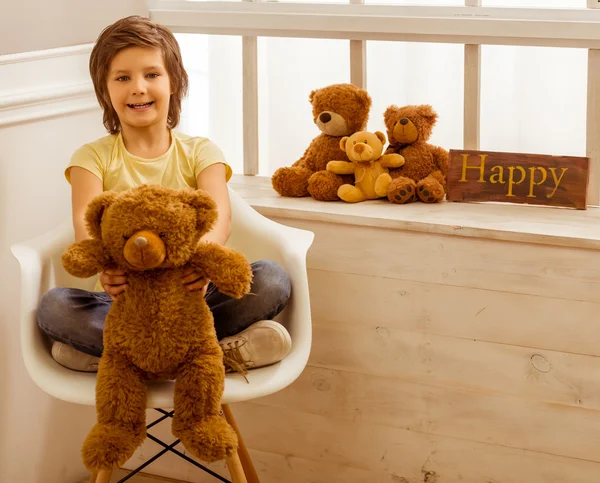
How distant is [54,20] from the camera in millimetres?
1967

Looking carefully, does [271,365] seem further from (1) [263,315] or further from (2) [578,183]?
(2) [578,183]

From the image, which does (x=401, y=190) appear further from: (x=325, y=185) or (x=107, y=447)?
(x=107, y=447)

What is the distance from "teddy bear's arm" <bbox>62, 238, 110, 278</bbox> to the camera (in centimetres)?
142

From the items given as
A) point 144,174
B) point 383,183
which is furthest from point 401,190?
point 144,174

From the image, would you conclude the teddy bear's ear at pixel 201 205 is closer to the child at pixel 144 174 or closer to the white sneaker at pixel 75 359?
the child at pixel 144 174

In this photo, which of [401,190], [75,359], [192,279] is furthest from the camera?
[401,190]

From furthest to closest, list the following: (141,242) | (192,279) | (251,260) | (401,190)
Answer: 1. (401,190)
2. (251,260)
3. (192,279)
4. (141,242)

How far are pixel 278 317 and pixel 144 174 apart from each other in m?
Answer: 0.39

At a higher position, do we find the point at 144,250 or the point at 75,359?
the point at 144,250

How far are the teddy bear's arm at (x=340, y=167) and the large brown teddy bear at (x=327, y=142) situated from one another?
0.05 ft

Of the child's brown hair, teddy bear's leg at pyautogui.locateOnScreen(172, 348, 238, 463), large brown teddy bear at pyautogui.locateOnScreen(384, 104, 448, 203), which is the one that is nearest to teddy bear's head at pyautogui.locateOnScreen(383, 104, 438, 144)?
large brown teddy bear at pyautogui.locateOnScreen(384, 104, 448, 203)

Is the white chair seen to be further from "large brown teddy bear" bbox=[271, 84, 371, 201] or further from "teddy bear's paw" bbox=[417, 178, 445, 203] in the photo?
"teddy bear's paw" bbox=[417, 178, 445, 203]

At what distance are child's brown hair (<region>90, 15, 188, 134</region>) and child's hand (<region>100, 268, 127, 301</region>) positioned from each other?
0.45 meters

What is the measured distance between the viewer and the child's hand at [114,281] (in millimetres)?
1460
